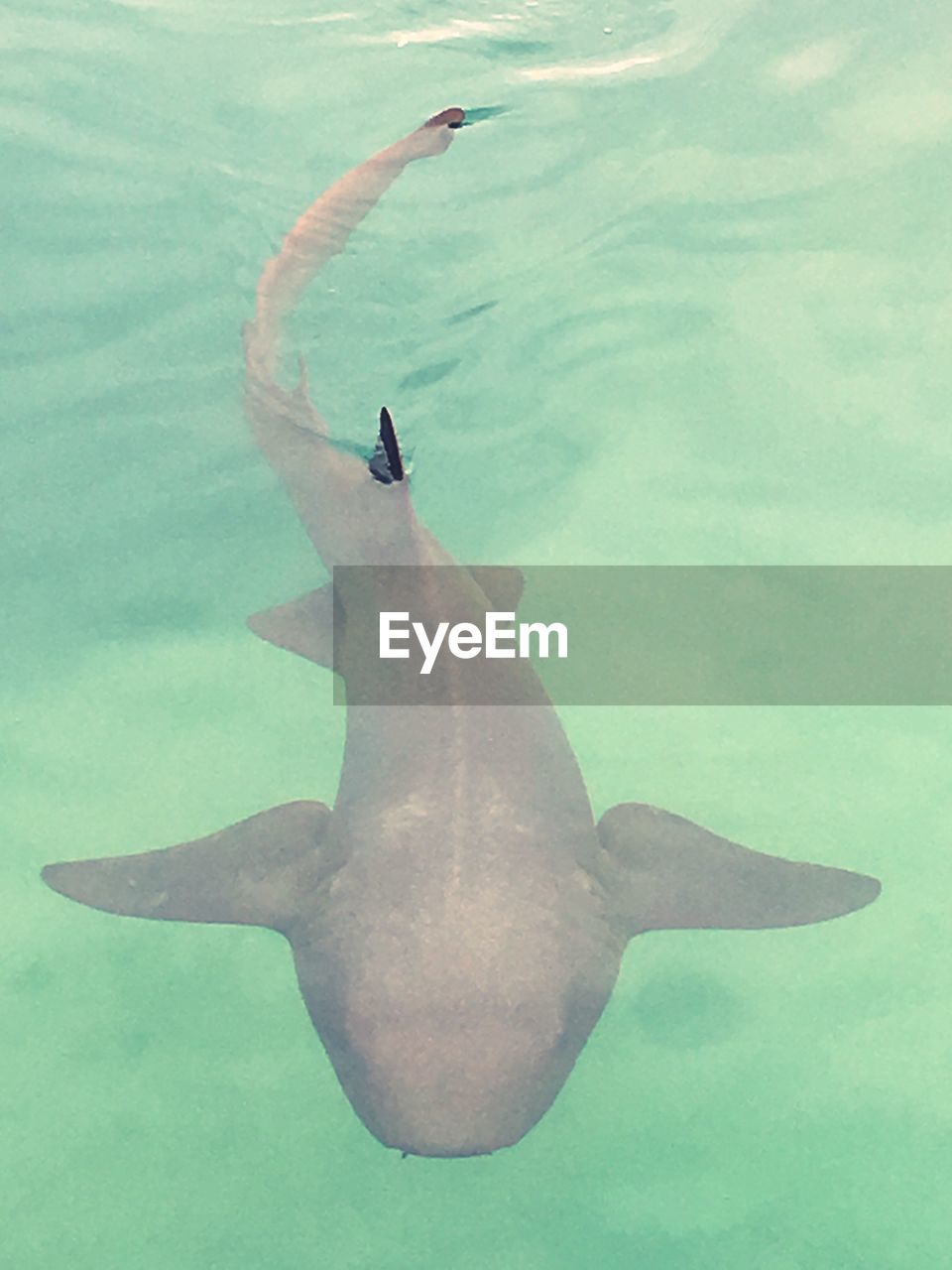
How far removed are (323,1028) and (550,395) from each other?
3.49 metres

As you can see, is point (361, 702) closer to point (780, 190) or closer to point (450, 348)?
point (450, 348)

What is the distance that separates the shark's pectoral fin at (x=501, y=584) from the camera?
514 centimetres

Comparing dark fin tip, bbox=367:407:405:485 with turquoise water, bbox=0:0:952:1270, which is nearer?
turquoise water, bbox=0:0:952:1270

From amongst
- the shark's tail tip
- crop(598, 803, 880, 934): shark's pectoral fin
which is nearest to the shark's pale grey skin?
crop(598, 803, 880, 934): shark's pectoral fin

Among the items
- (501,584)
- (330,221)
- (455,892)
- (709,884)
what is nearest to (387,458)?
(501,584)

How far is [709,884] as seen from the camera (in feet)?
13.9

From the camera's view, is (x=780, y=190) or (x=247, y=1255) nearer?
(x=247, y=1255)

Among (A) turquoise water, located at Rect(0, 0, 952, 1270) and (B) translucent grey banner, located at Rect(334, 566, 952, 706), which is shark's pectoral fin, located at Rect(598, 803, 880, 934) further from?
(B) translucent grey banner, located at Rect(334, 566, 952, 706)

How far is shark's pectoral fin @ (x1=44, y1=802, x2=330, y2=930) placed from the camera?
416 centimetres

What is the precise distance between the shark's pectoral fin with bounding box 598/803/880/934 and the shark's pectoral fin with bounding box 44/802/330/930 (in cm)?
99

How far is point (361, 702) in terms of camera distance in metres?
4.70

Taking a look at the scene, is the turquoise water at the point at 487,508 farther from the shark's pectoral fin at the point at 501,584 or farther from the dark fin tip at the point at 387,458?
the dark fin tip at the point at 387,458

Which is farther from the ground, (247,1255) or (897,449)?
(897,449)

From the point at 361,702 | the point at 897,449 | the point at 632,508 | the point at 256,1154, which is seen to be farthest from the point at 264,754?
the point at 897,449
